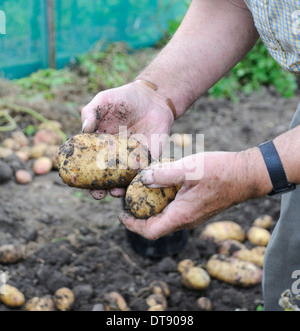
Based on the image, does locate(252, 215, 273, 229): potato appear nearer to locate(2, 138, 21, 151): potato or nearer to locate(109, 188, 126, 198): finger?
locate(109, 188, 126, 198): finger

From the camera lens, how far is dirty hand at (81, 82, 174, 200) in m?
1.86

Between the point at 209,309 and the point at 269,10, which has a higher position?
the point at 269,10

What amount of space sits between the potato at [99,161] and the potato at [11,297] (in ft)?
2.56

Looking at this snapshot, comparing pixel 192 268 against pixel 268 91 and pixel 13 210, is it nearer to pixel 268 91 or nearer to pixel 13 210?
pixel 13 210

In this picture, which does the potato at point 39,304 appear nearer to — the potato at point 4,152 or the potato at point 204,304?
the potato at point 204,304

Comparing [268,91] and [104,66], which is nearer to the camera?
[104,66]

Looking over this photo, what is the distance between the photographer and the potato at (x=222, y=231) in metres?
2.85

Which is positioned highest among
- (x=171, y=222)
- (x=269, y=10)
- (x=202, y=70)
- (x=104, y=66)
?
(x=269, y=10)

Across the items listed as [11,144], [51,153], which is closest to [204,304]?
[51,153]

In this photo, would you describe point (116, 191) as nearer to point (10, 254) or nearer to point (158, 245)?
point (158, 245)

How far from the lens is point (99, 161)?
1841mm

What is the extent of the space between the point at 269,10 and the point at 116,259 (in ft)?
5.60

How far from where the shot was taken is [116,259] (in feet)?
8.84

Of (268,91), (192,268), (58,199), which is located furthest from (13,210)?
(268,91)
